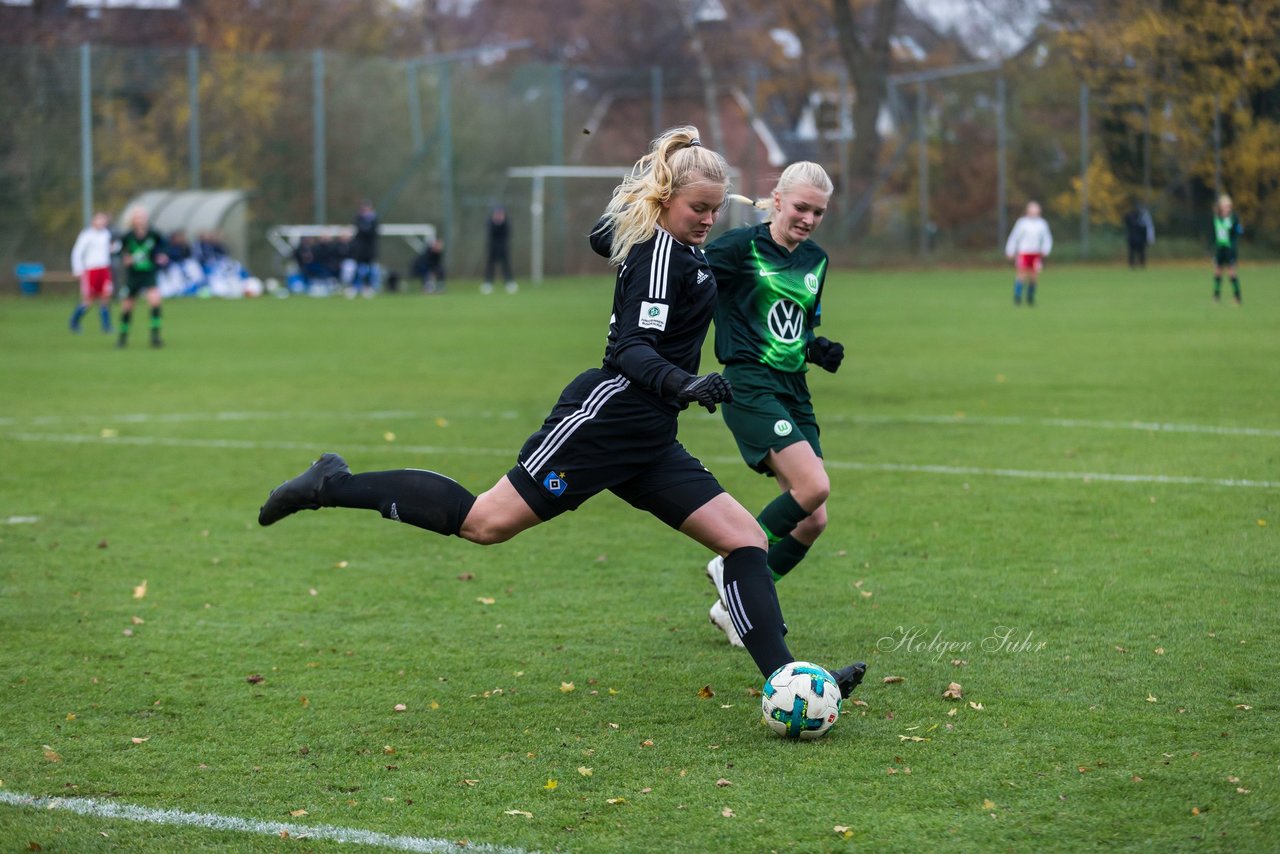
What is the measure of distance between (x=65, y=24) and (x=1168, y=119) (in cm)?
3388

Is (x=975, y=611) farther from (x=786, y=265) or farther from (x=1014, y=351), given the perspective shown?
(x=1014, y=351)

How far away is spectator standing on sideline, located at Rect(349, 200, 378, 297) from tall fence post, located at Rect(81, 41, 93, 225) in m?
6.10

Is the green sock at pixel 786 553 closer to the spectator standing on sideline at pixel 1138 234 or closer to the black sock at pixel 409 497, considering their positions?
the black sock at pixel 409 497

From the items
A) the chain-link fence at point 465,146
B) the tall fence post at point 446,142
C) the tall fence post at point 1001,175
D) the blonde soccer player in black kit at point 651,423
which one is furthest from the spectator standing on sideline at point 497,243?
the blonde soccer player in black kit at point 651,423

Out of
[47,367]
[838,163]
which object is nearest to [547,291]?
[838,163]

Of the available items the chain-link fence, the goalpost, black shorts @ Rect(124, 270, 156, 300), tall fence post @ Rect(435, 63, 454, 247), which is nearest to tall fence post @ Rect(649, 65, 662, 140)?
the chain-link fence

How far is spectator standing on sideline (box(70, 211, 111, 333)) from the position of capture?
24.2 metres

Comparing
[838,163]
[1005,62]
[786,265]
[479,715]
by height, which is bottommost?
[479,715]

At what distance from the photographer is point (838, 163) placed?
47.2 metres

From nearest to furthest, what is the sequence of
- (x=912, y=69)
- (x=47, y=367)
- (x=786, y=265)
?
(x=786, y=265), (x=47, y=367), (x=912, y=69)

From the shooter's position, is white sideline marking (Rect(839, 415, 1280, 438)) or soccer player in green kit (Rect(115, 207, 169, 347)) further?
soccer player in green kit (Rect(115, 207, 169, 347))

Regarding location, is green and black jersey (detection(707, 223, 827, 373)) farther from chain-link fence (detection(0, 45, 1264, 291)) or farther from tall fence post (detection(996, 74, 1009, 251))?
tall fence post (detection(996, 74, 1009, 251))

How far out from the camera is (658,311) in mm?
4848

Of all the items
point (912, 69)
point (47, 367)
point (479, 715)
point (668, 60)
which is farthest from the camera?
point (668, 60)
